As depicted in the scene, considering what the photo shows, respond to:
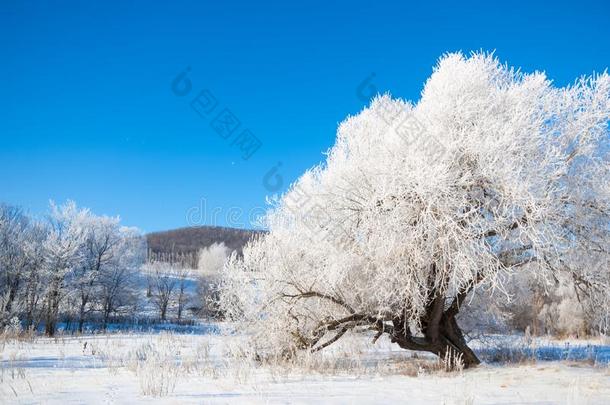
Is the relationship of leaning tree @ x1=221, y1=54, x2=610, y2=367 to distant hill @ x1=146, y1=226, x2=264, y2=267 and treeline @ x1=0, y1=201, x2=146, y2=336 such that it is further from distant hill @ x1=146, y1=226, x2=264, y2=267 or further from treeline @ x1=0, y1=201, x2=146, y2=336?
distant hill @ x1=146, y1=226, x2=264, y2=267

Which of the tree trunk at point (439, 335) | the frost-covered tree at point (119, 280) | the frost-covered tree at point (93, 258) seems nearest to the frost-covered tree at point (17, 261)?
the frost-covered tree at point (93, 258)

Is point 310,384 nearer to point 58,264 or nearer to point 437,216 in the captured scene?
point 437,216

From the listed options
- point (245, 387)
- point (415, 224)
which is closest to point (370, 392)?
point (245, 387)

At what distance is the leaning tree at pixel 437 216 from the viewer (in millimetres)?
10859

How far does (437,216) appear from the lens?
36.1 ft

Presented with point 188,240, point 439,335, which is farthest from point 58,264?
point 188,240

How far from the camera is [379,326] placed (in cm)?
1287

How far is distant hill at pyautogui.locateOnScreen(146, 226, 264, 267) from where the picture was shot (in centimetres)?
14155

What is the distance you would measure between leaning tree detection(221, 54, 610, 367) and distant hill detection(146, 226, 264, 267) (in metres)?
123

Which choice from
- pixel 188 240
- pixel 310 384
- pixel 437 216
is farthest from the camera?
pixel 188 240

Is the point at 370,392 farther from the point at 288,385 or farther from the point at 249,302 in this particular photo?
the point at 249,302

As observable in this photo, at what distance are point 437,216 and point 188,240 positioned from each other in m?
164

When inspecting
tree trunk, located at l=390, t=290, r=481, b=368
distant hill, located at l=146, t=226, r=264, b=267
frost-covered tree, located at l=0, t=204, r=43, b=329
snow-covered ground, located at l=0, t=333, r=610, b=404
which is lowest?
snow-covered ground, located at l=0, t=333, r=610, b=404

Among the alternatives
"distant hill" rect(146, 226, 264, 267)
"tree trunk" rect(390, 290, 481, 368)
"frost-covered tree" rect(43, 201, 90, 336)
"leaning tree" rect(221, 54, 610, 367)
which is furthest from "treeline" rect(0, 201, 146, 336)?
"distant hill" rect(146, 226, 264, 267)
